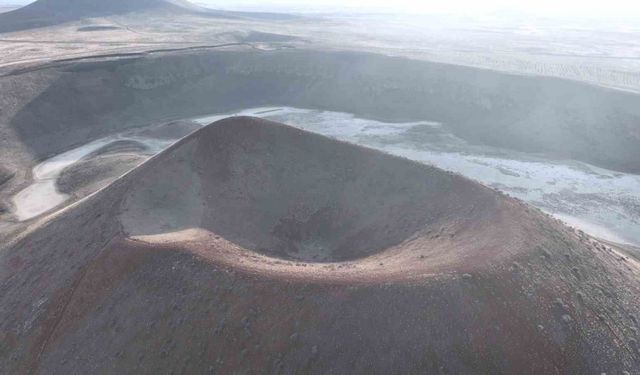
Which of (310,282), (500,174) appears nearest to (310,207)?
(310,282)

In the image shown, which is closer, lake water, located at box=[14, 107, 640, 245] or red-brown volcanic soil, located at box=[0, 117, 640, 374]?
red-brown volcanic soil, located at box=[0, 117, 640, 374]

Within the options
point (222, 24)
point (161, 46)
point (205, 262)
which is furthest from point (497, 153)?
point (222, 24)

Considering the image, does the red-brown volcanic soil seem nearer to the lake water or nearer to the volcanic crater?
the volcanic crater

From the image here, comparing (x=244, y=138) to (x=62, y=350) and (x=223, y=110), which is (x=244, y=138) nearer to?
(x=62, y=350)

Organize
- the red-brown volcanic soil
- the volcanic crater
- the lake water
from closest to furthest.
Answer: the red-brown volcanic soil → the volcanic crater → the lake water

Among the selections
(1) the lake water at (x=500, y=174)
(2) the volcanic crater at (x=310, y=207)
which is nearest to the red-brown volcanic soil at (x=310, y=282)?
(2) the volcanic crater at (x=310, y=207)

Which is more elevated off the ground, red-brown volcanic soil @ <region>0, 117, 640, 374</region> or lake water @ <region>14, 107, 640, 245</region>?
red-brown volcanic soil @ <region>0, 117, 640, 374</region>

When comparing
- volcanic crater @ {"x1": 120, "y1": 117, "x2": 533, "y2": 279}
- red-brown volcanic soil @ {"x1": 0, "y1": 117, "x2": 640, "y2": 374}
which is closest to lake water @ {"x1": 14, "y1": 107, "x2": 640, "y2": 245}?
red-brown volcanic soil @ {"x1": 0, "y1": 117, "x2": 640, "y2": 374}

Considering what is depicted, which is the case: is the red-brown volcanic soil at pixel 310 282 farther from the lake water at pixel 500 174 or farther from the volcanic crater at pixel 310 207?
the lake water at pixel 500 174

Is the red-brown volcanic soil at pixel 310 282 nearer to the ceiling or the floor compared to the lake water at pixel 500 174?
nearer to the ceiling
